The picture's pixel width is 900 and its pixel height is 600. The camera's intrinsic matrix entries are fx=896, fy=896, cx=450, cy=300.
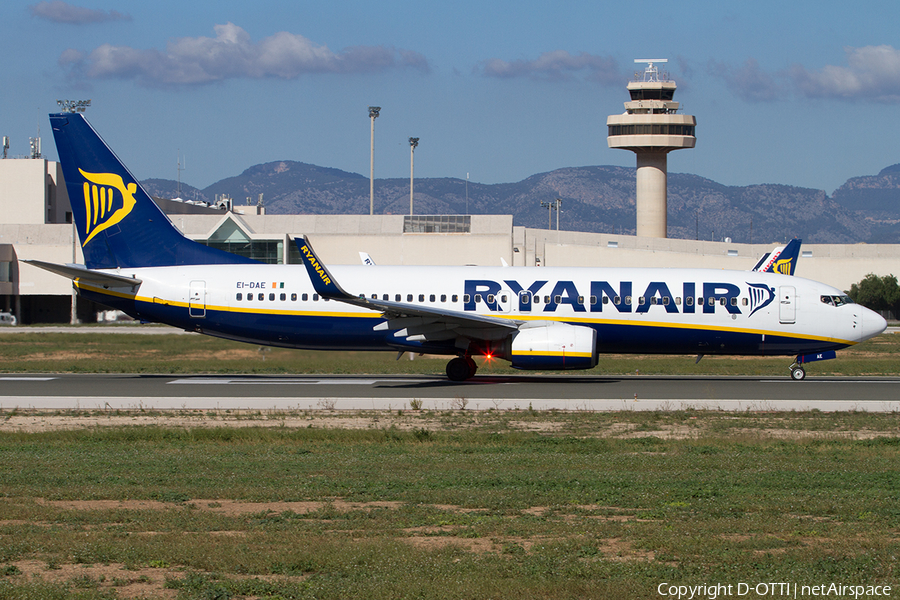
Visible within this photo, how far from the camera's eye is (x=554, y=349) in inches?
1072

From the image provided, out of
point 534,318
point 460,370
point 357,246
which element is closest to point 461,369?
point 460,370

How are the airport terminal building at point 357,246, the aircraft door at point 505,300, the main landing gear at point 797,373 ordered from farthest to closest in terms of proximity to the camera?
the airport terminal building at point 357,246, the main landing gear at point 797,373, the aircraft door at point 505,300

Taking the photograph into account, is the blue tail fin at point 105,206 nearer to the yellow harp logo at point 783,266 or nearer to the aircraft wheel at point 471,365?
the aircraft wheel at point 471,365

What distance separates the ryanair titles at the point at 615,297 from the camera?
95.3ft

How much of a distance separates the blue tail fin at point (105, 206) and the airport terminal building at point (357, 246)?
1688 inches

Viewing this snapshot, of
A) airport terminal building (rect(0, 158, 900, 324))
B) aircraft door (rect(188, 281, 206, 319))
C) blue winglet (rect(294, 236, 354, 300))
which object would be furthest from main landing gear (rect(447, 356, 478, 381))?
airport terminal building (rect(0, 158, 900, 324))

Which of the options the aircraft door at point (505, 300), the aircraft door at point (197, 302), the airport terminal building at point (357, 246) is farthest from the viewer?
the airport terminal building at point (357, 246)

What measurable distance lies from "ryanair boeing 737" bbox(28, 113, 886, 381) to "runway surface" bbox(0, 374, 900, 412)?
1389mm

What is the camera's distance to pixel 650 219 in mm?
115500

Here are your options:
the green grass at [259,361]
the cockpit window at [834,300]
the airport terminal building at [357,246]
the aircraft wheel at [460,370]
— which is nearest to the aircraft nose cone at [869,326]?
the cockpit window at [834,300]

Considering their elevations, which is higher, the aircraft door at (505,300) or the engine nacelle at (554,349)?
the aircraft door at (505,300)

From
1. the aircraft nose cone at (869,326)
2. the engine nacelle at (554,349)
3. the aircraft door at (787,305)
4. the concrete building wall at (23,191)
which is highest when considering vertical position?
the concrete building wall at (23,191)

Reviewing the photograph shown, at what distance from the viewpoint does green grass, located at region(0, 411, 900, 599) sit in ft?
26.7

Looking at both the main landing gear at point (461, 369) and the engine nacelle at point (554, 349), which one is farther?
the main landing gear at point (461, 369)
